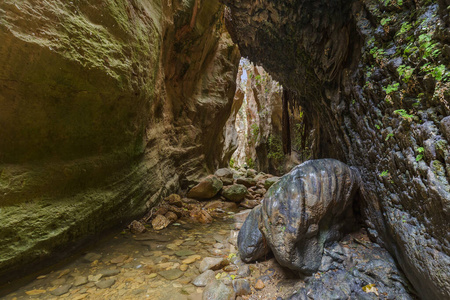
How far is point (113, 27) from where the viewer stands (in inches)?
131

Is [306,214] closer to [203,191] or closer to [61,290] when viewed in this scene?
[61,290]

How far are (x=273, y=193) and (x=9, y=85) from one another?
376cm

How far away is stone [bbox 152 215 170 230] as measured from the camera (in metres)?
4.60

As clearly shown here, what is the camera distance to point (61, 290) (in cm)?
247

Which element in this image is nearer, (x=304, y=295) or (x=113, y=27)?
(x=304, y=295)

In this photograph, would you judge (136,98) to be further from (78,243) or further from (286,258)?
(286,258)

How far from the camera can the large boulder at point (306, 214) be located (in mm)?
2504

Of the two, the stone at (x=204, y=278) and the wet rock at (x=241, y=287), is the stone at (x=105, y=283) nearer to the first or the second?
the stone at (x=204, y=278)

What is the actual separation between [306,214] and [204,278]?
66.8 inches

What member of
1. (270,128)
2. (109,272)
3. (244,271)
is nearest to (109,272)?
(109,272)

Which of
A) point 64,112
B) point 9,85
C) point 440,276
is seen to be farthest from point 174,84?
point 440,276

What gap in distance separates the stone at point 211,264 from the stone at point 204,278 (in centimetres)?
11

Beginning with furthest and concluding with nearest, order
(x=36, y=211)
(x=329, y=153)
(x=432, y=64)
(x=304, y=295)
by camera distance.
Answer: (x=329, y=153) < (x=36, y=211) < (x=304, y=295) < (x=432, y=64)

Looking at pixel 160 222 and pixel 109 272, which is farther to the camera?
pixel 160 222
